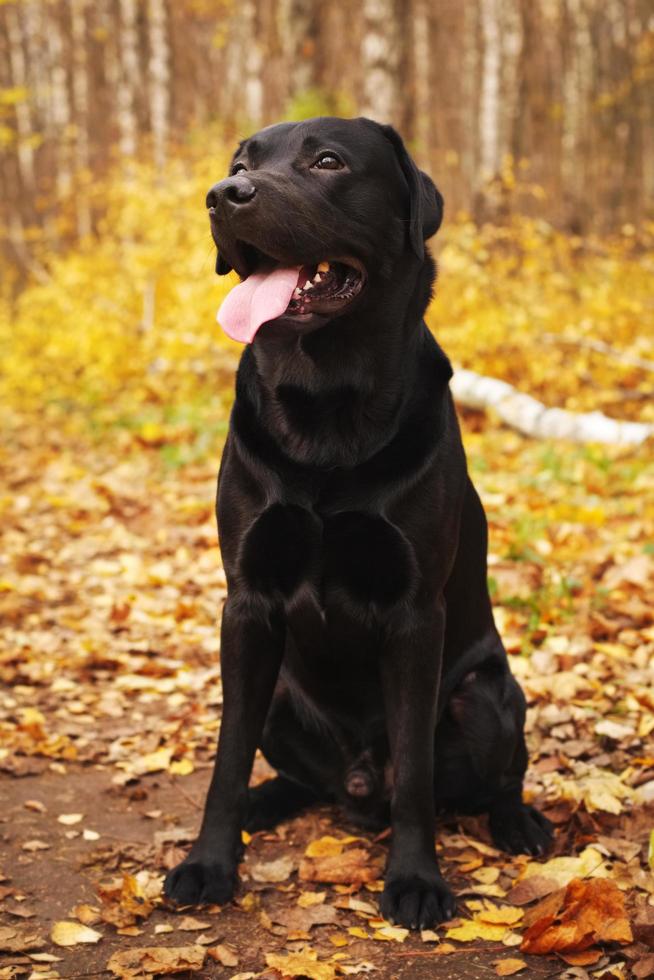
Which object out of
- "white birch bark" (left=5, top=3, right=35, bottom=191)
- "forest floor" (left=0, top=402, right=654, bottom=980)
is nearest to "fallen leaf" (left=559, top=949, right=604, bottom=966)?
"forest floor" (left=0, top=402, right=654, bottom=980)

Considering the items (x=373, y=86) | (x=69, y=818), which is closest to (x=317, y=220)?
(x=69, y=818)

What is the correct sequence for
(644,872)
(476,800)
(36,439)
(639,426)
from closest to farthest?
(644,872)
(476,800)
(639,426)
(36,439)

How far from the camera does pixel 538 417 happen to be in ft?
24.1

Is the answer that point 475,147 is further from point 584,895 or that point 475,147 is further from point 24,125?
point 584,895

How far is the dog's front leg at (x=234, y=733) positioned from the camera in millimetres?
2570

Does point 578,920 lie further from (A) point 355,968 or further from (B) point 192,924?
(B) point 192,924

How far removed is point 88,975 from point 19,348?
9.47 meters

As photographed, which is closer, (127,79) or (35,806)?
(35,806)

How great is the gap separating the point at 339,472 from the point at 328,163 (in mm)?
727

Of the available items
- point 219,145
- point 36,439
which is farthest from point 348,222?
point 219,145

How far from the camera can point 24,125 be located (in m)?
21.8

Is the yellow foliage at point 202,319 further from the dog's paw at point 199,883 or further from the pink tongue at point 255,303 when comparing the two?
the dog's paw at point 199,883

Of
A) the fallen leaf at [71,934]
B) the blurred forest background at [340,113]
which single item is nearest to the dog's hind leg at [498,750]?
the fallen leaf at [71,934]

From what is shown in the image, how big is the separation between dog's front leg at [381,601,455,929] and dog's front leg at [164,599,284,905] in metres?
0.30
